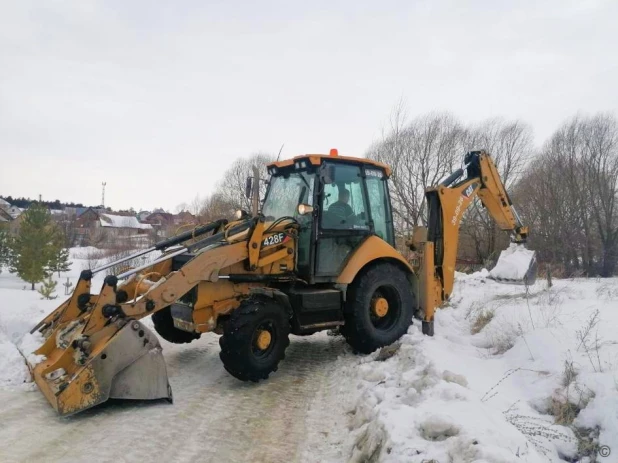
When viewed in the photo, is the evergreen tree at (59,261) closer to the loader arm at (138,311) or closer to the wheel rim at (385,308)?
the loader arm at (138,311)

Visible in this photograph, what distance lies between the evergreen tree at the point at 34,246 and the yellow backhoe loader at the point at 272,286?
101ft

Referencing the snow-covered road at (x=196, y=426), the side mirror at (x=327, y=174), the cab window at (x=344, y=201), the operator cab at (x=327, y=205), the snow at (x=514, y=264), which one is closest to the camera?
the snow-covered road at (x=196, y=426)

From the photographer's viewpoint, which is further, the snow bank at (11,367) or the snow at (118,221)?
the snow at (118,221)

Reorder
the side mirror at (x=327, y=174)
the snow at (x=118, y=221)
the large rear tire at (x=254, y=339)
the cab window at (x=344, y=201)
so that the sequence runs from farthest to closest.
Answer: the snow at (x=118, y=221), the cab window at (x=344, y=201), the side mirror at (x=327, y=174), the large rear tire at (x=254, y=339)

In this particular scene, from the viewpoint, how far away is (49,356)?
4734 mm

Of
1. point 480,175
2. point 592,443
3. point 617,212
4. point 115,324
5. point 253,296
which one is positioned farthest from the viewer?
point 617,212

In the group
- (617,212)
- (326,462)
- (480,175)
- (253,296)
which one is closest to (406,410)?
(326,462)

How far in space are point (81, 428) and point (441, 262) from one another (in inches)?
216

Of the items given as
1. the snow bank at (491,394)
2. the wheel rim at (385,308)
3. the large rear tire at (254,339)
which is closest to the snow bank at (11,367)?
the large rear tire at (254,339)

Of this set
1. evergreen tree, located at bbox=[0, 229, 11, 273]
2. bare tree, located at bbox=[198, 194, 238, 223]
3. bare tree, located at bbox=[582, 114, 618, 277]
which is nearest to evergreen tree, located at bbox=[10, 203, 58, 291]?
evergreen tree, located at bbox=[0, 229, 11, 273]

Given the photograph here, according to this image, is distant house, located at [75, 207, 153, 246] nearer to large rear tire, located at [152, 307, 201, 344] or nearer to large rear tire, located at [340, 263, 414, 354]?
large rear tire, located at [152, 307, 201, 344]

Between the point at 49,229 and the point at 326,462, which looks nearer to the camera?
the point at 326,462

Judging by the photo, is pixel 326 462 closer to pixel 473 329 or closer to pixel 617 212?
pixel 473 329

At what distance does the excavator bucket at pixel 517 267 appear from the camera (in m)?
11.7
